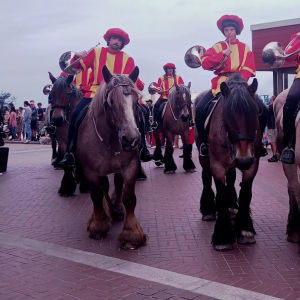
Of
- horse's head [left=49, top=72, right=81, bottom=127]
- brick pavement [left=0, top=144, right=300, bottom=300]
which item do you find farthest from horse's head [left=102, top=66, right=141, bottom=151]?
horse's head [left=49, top=72, right=81, bottom=127]

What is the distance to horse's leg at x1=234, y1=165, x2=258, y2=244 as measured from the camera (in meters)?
6.30

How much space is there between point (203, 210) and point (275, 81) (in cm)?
1516

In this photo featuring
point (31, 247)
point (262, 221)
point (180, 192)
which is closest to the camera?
point (31, 247)

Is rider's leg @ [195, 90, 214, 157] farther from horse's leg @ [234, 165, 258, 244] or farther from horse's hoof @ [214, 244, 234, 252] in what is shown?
horse's hoof @ [214, 244, 234, 252]

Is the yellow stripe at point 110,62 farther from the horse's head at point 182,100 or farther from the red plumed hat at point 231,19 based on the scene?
the horse's head at point 182,100

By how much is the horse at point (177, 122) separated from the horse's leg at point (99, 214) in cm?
678

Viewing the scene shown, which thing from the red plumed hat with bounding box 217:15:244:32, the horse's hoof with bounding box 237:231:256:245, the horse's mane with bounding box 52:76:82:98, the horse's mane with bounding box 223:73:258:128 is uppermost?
the red plumed hat with bounding box 217:15:244:32

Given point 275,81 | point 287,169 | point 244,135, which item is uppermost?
point 275,81

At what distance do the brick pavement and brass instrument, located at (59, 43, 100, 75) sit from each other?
2.37m

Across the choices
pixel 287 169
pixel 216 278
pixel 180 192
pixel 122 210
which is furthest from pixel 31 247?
pixel 180 192

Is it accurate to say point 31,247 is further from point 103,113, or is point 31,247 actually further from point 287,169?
point 287,169

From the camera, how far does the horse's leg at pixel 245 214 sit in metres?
6.30

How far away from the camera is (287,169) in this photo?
21.4ft

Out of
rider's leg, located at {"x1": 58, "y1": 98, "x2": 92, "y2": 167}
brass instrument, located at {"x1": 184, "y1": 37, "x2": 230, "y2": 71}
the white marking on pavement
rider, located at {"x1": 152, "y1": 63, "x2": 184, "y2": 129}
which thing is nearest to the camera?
the white marking on pavement
